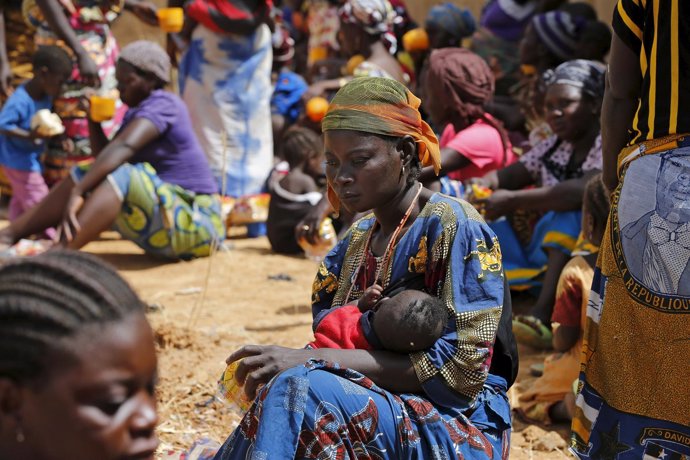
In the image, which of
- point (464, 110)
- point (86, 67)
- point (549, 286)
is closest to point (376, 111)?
point (549, 286)

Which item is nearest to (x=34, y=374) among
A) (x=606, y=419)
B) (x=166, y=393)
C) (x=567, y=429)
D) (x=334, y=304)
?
(x=334, y=304)

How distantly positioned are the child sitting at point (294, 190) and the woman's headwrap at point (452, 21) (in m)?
1.69

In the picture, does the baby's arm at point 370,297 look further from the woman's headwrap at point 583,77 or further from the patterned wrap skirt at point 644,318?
the woman's headwrap at point 583,77

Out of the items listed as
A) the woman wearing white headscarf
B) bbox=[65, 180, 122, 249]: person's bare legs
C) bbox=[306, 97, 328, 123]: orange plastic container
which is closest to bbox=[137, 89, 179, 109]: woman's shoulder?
bbox=[65, 180, 122, 249]: person's bare legs

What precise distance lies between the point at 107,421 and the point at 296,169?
5.90 meters

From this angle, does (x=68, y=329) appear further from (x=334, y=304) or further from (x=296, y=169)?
(x=296, y=169)

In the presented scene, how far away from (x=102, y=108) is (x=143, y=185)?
70 cm

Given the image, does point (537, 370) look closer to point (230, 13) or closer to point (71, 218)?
point (71, 218)

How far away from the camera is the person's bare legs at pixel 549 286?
16.4 feet

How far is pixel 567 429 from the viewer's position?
13.5 feet

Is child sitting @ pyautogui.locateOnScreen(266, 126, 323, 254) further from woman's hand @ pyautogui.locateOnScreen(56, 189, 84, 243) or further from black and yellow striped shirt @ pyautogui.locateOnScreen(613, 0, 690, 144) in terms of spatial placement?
black and yellow striped shirt @ pyautogui.locateOnScreen(613, 0, 690, 144)

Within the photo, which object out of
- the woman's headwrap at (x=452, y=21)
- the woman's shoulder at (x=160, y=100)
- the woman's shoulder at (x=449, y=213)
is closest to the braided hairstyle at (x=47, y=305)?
the woman's shoulder at (x=449, y=213)

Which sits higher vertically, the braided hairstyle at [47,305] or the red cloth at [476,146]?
the braided hairstyle at [47,305]

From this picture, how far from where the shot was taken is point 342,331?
9.09ft
